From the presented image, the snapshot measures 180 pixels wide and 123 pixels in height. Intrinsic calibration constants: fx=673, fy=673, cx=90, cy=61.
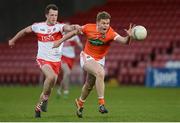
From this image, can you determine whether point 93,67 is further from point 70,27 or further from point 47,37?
point 47,37

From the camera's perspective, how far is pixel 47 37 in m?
13.8

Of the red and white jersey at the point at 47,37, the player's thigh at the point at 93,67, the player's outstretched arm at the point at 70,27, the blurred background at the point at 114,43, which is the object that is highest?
the player's outstretched arm at the point at 70,27

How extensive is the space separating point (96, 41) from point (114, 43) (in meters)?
19.5

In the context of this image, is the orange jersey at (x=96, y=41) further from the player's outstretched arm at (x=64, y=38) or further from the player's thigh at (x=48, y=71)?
the player's thigh at (x=48, y=71)

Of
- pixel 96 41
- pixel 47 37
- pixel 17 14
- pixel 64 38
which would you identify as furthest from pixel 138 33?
pixel 17 14

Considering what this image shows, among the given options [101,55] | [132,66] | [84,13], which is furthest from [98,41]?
[84,13]

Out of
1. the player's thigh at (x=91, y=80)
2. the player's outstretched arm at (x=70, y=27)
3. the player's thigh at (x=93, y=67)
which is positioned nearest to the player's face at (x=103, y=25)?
the player's outstretched arm at (x=70, y=27)

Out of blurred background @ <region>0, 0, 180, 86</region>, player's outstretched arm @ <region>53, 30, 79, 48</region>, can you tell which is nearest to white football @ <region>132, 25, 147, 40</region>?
player's outstretched arm @ <region>53, 30, 79, 48</region>

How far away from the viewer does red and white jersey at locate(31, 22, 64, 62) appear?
45.2 ft

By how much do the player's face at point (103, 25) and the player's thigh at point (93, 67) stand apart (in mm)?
636

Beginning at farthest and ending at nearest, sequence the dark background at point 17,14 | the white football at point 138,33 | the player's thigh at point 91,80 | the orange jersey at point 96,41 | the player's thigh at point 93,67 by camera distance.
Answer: the dark background at point 17,14 → the player's thigh at point 91,80 → the orange jersey at point 96,41 → the player's thigh at point 93,67 → the white football at point 138,33

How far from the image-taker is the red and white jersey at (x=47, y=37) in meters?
13.8

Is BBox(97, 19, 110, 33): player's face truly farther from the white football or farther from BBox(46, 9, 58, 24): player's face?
BBox(46, 9, 58, 24): player's face

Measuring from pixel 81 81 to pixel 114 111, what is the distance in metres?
15.5
